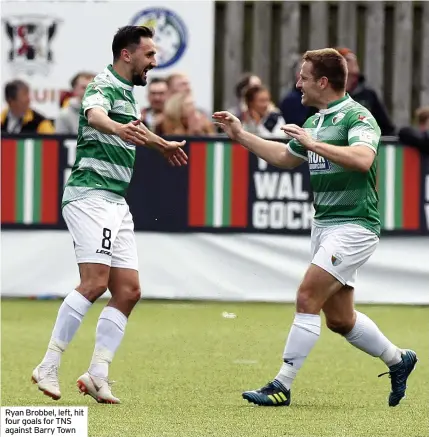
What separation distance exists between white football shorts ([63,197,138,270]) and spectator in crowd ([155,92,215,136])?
5.83 metres

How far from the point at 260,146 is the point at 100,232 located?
3.72 ft

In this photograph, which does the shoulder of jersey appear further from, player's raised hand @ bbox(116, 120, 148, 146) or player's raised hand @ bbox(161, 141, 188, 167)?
player's raised hand @ bbox(116, 120, 148, 146)

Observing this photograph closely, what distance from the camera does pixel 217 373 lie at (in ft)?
33.6

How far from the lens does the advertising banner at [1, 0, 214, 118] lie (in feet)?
57.4

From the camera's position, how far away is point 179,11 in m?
17.6

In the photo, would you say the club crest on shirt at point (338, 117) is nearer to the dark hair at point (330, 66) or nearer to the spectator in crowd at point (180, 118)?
the dark hair at point (330, 66)

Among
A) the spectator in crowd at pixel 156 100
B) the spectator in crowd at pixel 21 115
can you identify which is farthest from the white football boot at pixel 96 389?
the spectator in crowd at pixel 156 100

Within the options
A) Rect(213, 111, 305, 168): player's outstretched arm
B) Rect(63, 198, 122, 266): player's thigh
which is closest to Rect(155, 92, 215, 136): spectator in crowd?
Rect(213, 111, 305, 168): player's outstretched arm

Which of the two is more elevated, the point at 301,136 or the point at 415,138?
the point at 301,136

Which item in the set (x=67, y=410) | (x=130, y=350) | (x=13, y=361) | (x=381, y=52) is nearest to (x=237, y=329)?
(x=130, y=350)

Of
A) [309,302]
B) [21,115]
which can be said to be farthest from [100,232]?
[21,115]

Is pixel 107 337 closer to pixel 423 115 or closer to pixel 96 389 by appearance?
pixel 96 389

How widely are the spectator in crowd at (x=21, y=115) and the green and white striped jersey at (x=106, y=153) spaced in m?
6.65

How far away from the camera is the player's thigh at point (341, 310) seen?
8.98 metres
